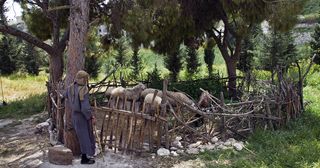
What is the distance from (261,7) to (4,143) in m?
7.33

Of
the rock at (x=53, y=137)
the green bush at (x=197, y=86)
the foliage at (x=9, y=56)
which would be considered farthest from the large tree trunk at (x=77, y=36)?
the foliage at (x=9, y=56)

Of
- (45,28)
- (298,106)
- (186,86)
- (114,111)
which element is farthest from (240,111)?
(45,28)

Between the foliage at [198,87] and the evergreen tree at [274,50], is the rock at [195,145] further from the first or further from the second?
the evergreen tree at [274,50]

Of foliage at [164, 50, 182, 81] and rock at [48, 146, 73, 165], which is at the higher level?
foliage at [164, 50, 182, 81]

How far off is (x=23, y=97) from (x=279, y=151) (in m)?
11.5

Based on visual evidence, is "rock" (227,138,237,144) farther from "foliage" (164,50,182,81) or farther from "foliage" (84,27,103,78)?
"foliage" (164,50,182,81)

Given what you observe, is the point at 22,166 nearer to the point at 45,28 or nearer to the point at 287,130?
the point at 287,130

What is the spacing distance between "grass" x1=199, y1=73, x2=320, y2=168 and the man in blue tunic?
193cm

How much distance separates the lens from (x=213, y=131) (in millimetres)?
7293

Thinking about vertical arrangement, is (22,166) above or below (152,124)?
below

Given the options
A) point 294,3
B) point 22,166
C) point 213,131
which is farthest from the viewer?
point 294,3

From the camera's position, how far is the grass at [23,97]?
11531mm

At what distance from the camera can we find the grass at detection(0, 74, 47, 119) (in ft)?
37.8

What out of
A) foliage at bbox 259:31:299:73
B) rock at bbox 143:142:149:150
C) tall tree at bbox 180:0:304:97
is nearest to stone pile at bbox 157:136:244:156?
rock at bbox 143:142:149:150
